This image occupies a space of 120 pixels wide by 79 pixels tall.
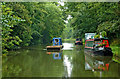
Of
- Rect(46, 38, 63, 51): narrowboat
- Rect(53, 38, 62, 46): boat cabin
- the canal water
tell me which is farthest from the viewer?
Rect(53, 38, 62, 46): boat cabin

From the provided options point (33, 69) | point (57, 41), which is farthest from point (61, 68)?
point (57, 41)

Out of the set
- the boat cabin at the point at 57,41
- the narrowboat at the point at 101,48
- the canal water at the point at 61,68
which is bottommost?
the canal water at the point at 61,68

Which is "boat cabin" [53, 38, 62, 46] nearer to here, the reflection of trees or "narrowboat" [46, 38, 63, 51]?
"narrowboat" [46, 38, 63, 51]

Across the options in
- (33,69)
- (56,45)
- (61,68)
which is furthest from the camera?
(56,45)

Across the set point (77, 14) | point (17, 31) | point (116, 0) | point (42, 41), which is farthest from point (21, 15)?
point (42, 41)

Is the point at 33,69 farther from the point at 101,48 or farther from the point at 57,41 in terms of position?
the point at 57,41

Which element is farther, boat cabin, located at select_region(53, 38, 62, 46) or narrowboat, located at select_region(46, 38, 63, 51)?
boat cabin, located at select_region(53, 38, 62, 46)

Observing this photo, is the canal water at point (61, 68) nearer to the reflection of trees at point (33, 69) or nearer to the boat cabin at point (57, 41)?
the reflection of trees at point (33, 69)

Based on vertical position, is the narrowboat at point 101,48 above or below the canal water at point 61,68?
above

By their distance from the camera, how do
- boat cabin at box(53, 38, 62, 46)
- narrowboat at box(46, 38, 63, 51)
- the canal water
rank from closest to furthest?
the canal water → narrowboat at box(46, 38, 63, 51) → boat cabin at box(53, 38, 62, 46)

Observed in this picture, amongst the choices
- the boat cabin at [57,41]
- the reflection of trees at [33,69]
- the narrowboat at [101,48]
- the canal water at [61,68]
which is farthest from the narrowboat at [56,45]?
the reflection of trees at [33,69]

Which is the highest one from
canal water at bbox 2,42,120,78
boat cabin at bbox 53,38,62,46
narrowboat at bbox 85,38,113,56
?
boat cabin at bbox 53,38,62,46

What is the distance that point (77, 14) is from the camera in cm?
4219

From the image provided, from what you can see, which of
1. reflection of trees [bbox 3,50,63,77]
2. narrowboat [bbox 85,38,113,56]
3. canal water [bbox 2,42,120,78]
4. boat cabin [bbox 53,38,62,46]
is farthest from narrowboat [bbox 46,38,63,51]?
reflection of trees [bbox 3,50,63,77]
